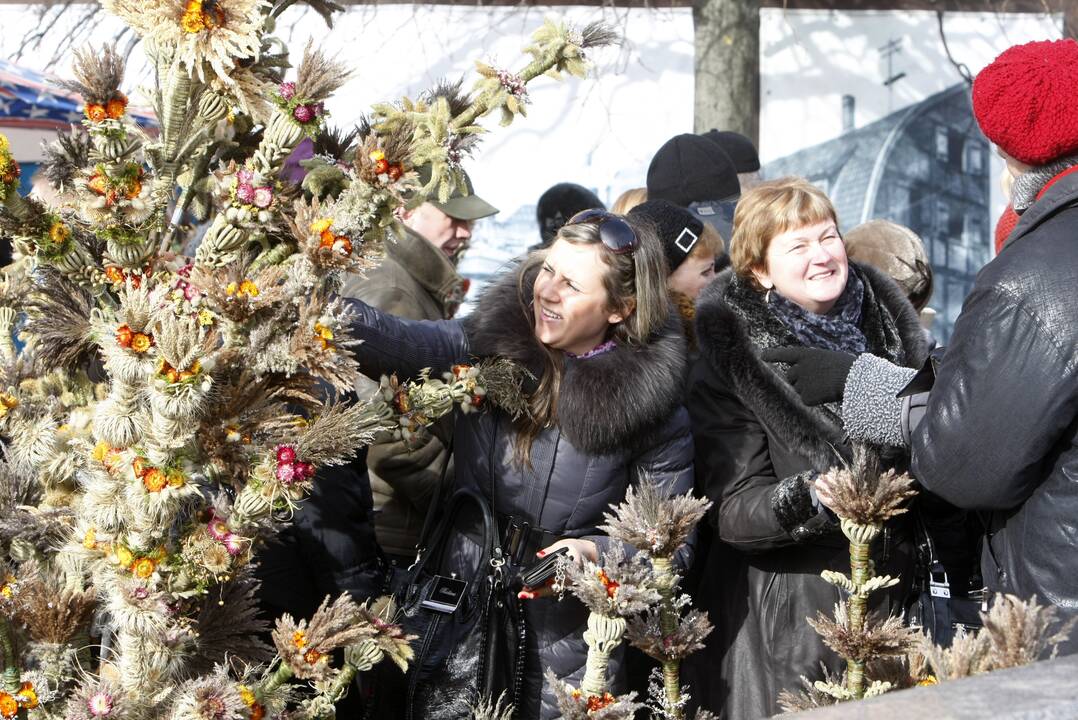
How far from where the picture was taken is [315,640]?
5.93 ft

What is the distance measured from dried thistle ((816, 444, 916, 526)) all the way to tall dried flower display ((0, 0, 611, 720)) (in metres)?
0.75

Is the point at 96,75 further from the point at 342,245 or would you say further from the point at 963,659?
the point at 963,659

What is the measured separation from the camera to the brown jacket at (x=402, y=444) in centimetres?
296

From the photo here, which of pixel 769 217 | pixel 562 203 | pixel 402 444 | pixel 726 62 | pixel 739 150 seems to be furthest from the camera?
pixel 726 62

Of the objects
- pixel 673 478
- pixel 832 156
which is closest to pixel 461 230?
pixel 673 478

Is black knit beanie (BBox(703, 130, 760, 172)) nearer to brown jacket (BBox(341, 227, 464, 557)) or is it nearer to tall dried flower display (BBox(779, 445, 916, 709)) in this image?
brown jacket (BBox(341, 227, 464, 557))

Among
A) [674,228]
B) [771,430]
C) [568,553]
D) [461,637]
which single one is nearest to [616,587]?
[568,553]

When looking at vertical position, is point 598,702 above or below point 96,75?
below

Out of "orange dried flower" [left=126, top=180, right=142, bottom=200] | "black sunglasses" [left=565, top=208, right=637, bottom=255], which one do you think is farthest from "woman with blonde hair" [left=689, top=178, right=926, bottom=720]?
"orange dried flower" [left=126, top=180, right=142, bottom=200]

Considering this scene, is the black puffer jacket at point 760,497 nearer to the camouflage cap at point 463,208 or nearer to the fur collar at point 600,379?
the fur collar at point 600,379

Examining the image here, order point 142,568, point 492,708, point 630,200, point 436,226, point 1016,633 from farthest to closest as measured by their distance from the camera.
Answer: point 630,200, point 436,226, point 492,708, point 142,568, point 1016,633

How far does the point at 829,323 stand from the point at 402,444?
1057mm

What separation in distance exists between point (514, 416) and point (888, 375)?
2.49 feet

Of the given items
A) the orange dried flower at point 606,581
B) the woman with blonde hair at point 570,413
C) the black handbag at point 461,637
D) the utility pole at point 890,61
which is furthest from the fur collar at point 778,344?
the utility pole at point 890,61
